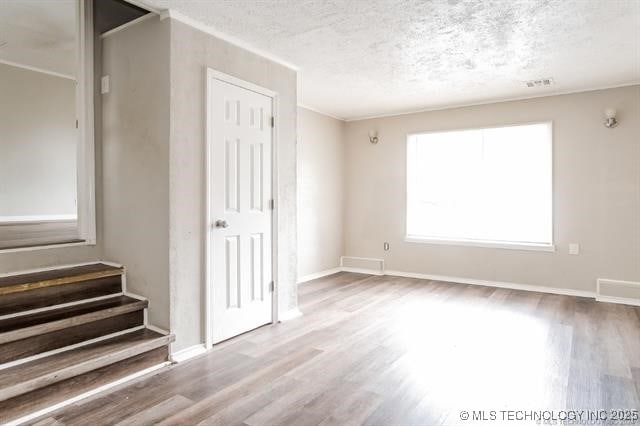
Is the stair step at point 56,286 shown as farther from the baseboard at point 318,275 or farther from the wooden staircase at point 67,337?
the baseboard at point 318,275

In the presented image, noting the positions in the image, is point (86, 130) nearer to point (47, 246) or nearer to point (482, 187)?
point (47, 246)

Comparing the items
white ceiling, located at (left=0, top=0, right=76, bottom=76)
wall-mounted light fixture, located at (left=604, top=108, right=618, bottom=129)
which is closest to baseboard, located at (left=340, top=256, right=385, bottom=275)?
wall-mounted light fixture, located at (left=604, top=108, right=618, bottom=129)

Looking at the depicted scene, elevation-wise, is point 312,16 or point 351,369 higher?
point 312,16

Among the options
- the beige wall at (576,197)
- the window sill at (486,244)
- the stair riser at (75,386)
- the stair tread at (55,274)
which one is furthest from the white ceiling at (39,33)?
the window sill at (486,244)

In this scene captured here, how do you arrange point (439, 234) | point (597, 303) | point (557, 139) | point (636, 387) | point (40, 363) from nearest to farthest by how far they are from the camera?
point (40, 363) < point (636, 387) < point (597, 303) < point (557, 139) < point (439, 234)

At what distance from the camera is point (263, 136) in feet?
11.4

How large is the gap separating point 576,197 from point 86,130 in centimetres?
509

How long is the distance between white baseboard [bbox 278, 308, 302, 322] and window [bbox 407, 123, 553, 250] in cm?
254

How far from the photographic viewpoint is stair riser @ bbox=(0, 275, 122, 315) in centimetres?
243

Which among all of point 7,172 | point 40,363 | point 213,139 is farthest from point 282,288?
point 7,172

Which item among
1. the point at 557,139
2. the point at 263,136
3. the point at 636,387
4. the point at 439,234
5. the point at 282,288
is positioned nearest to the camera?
the point at 636,387

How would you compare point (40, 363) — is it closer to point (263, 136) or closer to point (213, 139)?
point (213, 139)

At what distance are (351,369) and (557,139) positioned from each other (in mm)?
3866

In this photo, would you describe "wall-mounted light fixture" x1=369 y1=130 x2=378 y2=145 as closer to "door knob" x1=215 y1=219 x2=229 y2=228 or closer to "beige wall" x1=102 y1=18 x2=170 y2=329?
"door knob" x1=215 y1=219 x2=229 y2=228
